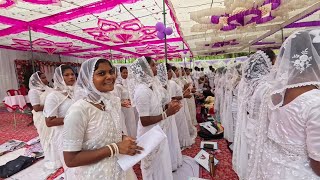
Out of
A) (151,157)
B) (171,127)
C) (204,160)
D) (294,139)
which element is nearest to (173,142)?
(171,127)

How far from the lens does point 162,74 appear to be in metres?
2.56

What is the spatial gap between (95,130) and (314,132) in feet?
3.60

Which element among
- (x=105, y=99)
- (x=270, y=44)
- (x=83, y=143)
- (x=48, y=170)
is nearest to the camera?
(x=83, y=143)

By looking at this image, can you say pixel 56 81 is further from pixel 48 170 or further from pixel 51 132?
pixel 48 170

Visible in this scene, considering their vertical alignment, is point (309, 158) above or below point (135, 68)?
below

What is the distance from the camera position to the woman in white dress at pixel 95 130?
1120 millimetres

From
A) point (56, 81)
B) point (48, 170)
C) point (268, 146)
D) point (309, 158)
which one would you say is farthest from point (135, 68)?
point (48, 170)

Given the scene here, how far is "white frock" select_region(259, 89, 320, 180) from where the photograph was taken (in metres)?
0.90

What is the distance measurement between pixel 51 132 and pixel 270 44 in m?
10.1

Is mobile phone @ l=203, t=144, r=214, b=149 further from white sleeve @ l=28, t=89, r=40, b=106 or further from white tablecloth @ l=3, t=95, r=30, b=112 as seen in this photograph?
white tablecloth @ l=3, t=95, r=30, b=112

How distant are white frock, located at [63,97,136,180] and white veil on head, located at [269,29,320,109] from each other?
953mm

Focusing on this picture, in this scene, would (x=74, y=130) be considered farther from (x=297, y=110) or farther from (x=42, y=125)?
(x=42, y=125)

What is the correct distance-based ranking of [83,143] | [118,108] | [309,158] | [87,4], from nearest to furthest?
[309,158] < [83,143] < [118,108] < [87,4]

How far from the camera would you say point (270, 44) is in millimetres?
9773
